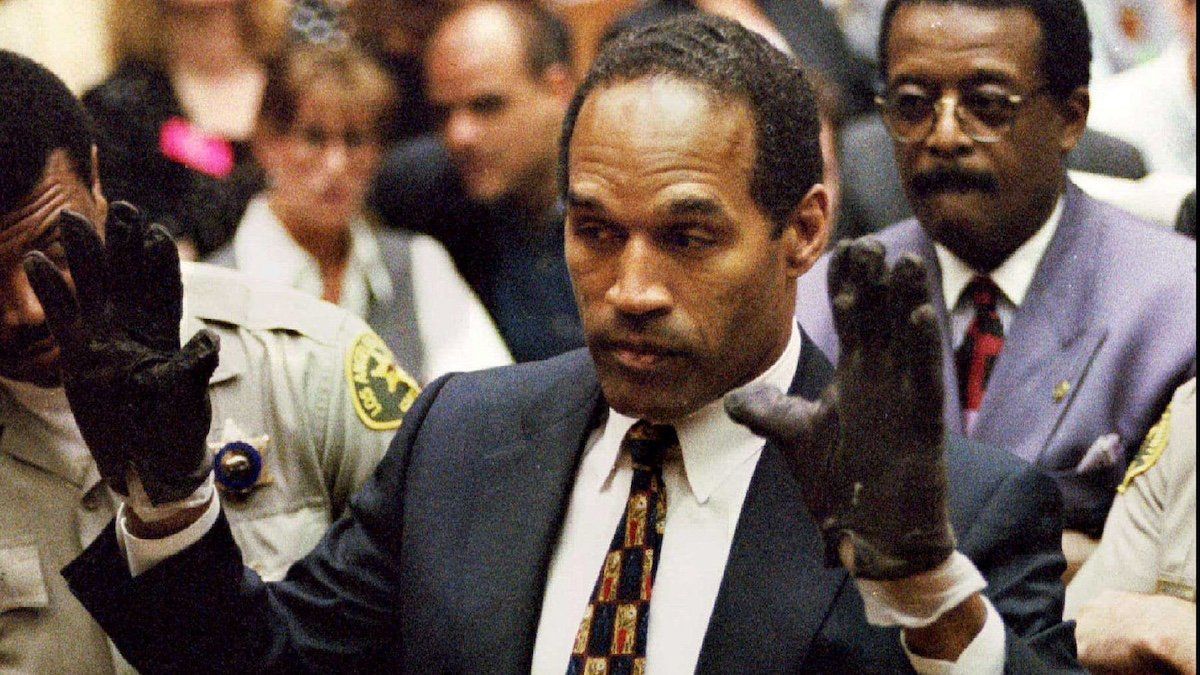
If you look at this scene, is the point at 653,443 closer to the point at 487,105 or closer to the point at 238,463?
the point at 238,463

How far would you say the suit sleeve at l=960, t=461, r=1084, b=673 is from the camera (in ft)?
7.12

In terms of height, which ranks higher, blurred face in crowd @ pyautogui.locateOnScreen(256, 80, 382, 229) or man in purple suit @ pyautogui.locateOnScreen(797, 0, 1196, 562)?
man in purple suit @ pyautogui.locateOnScreen(797, 0, 1196, 562)

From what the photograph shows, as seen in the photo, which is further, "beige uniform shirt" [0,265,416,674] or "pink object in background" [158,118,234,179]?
"pink object in background" [158,118,234,179]

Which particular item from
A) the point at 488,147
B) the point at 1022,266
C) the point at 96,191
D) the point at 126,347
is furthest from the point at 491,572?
the point at 488,147

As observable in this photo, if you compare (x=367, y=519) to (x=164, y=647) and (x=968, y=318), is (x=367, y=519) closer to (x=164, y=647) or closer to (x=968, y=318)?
(x=164, y=647)

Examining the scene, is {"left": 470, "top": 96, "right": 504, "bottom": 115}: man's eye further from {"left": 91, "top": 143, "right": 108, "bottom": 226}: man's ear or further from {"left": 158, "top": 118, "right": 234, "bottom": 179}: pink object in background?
{"left": 91, "top": 143, "right": 108, "bottom": 226}: man's ear

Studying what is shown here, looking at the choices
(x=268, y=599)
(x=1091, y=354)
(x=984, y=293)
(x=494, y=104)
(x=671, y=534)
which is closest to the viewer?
(x=671, y=534)

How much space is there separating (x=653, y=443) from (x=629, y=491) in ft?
0.24

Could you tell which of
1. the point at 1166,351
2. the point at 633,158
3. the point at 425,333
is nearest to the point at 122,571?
the point at 633,158

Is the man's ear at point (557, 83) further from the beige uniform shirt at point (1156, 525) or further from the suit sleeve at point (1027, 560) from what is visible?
the suit sleeve at point (1027, 560)

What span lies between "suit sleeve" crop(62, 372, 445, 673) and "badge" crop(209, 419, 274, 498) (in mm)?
352

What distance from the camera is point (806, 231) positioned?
243cm

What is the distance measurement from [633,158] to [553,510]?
1.63 feet

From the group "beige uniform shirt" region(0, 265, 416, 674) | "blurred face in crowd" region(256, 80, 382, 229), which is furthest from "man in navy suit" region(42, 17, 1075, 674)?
"blurred face in crowd" region(256, 80, 382, 229)
